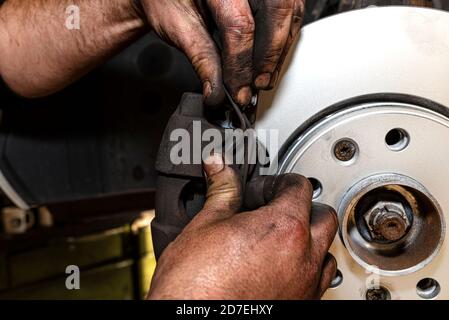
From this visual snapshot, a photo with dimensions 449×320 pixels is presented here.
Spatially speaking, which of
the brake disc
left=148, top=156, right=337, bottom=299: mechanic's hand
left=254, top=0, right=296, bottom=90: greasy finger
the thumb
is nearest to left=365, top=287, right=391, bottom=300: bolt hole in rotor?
the brake disc

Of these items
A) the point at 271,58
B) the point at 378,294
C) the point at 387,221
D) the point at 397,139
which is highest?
the point at 271,58

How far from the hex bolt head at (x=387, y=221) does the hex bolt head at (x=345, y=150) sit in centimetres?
9

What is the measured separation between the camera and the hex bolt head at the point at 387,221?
2.25ft

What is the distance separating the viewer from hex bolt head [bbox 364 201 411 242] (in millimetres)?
685

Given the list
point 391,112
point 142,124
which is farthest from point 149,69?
point 391,112

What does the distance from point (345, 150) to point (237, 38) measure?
222mm

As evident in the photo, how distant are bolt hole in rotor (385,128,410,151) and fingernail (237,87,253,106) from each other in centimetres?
21

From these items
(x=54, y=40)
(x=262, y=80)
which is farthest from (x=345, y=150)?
(x=54, y=40)

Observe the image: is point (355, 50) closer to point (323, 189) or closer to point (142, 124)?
point (323, 189)

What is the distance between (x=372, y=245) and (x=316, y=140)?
0.18 m

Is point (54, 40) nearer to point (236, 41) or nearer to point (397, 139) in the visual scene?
point (236, 41)

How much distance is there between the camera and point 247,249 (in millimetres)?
546

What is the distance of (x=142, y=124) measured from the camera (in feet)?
3.85

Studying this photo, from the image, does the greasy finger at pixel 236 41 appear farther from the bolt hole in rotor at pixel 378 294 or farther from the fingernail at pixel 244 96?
the bolt hole in rotor at pixel 378 294
